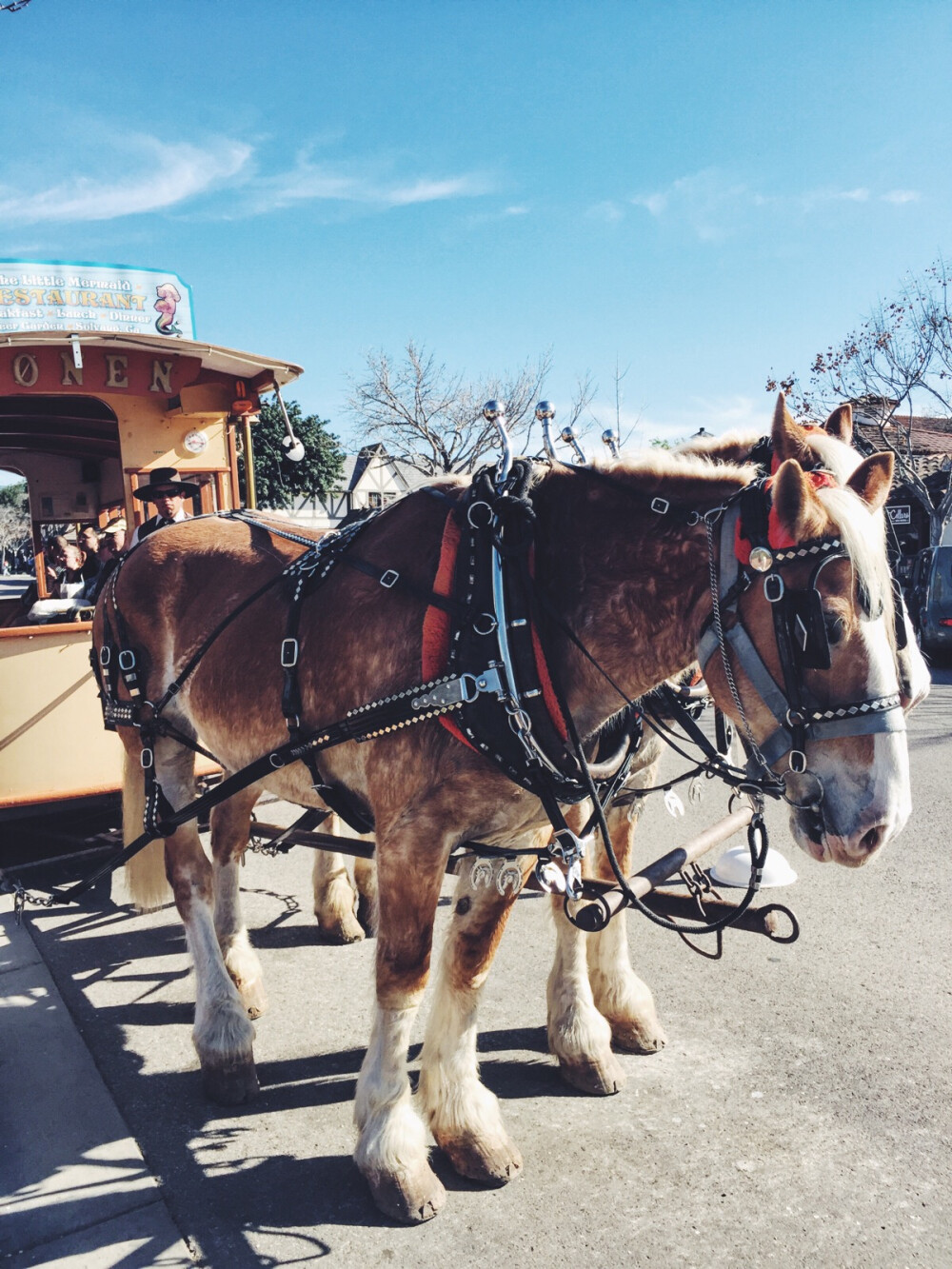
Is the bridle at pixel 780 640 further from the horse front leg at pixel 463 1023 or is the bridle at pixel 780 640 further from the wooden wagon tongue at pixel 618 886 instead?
the horse front leg at pixel 463 1023

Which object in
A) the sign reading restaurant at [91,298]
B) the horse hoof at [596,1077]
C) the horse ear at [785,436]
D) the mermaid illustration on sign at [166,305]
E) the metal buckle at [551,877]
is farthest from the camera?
the mermaid illustration on sign at [166,305]

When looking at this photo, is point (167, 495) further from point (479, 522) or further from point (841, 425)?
point (841, 425)

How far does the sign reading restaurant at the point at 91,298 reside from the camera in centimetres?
791

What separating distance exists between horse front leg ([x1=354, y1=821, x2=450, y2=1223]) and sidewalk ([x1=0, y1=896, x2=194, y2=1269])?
1.74 feet

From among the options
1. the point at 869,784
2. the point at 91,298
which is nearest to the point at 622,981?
the point at 869,784

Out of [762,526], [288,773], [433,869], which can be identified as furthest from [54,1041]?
[762,526]

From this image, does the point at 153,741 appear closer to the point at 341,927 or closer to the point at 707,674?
the point at 341,927

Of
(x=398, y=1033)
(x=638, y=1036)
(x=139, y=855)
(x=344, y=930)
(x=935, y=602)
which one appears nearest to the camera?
(x=398, y=1033)

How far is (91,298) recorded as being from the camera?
8180mm

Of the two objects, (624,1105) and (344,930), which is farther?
(344,930)

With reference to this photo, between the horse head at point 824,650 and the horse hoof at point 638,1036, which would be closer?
the horse head at point 824,650

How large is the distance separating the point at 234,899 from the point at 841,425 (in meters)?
3.00

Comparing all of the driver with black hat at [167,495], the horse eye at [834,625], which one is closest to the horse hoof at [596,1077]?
the horse eye at [834,625]

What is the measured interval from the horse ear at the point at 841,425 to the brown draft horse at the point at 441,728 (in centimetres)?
33
